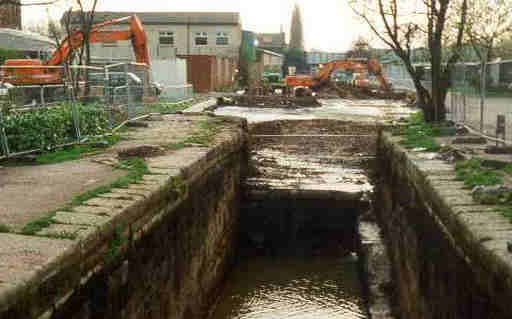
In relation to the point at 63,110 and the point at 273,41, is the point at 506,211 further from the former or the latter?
the point at 273,41

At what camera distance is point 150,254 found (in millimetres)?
5719

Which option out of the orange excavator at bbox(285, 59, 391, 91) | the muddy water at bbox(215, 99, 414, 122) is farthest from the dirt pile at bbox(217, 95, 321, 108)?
the orange excavator at bbox(285, 59, 391, 91)

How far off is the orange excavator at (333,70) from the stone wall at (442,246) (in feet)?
82.0

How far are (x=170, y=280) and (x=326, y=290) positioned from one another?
11.1ft

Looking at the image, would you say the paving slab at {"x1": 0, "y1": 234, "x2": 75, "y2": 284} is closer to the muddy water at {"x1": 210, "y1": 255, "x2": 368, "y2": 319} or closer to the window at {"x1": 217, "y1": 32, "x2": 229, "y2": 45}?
the muddy water at {"x1": 210, "y1": 255, "x2": 368, "y2": 319}

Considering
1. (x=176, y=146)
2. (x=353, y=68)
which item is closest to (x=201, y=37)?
(x=353, y=68)

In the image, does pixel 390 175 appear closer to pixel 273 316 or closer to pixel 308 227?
pixel 308 227

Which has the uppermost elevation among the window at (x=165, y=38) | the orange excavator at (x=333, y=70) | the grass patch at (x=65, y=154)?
the window at (x=165, y=38)

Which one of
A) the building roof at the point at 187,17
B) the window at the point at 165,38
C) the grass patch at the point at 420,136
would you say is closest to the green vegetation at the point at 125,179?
the grass patch at the point at 420,136

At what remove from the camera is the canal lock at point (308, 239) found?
8.54 metres

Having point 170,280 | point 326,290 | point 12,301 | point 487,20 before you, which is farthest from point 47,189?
point 487,20

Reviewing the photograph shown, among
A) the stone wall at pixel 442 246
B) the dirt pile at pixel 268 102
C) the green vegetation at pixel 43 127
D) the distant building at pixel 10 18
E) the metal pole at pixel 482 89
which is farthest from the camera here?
the distant building at pixel 10 18

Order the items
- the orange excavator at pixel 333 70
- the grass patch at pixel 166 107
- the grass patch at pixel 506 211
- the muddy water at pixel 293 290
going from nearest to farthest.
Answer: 1. the grass patch at pixel 506 211
2. the muddy water at pixel 293 290
3. the grass patch at pixel 166 107
4. the orange excavator at pixel 333 70

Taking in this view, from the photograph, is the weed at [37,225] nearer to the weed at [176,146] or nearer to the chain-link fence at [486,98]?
the weed at [176,146]
